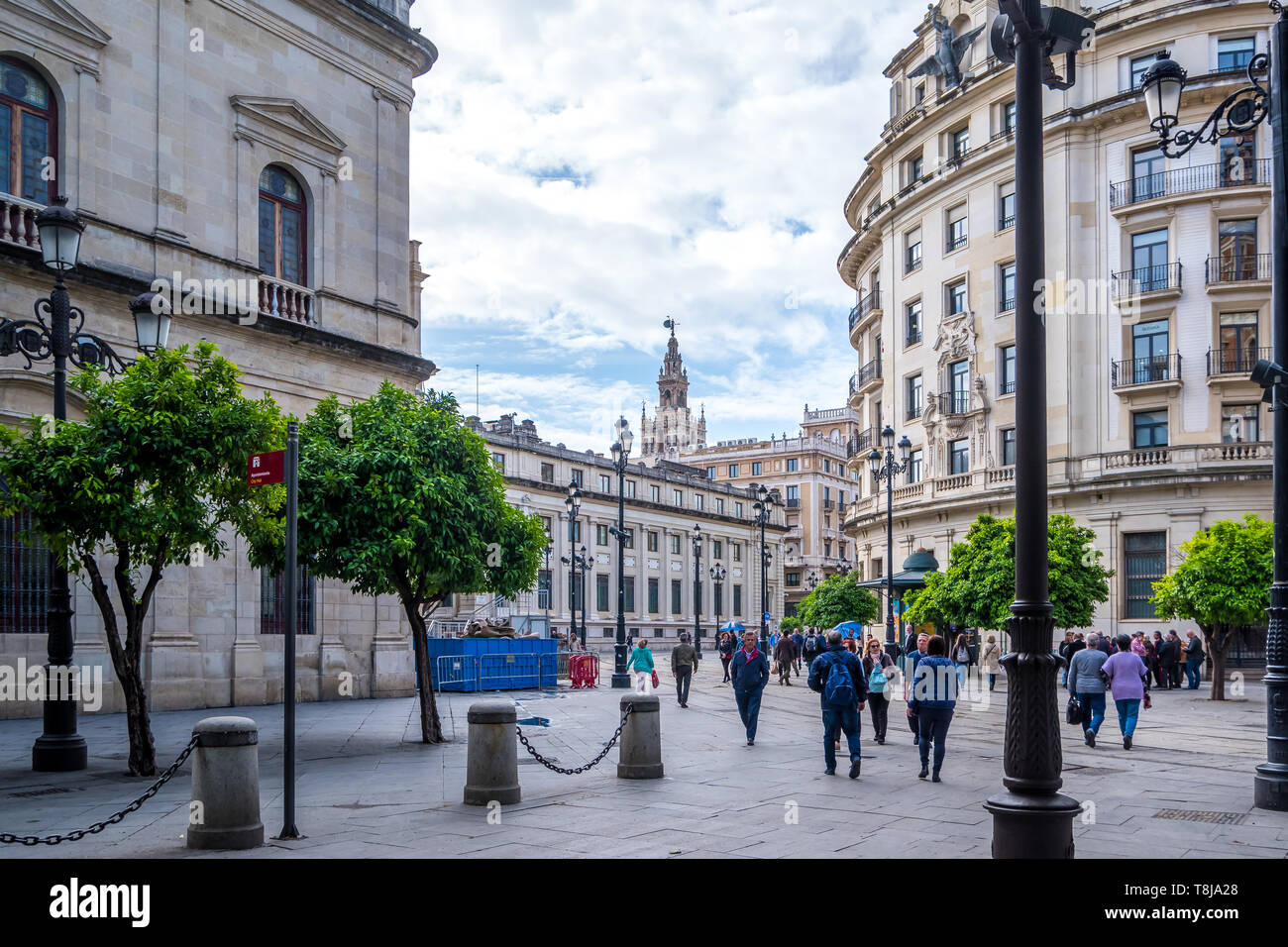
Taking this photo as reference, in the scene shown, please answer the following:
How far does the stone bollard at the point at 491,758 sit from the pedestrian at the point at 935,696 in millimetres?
4861

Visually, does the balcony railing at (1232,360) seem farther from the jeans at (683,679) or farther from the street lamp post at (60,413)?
the street lamp post at (60,413)

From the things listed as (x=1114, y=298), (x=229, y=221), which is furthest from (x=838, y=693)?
(x=1114, y=298)

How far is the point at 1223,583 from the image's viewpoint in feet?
87.6

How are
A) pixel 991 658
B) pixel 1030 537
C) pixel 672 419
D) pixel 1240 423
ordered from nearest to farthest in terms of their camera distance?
pixel 1030 537 → pixel 1240 423 → pixel 991 658 → pixel 672 419

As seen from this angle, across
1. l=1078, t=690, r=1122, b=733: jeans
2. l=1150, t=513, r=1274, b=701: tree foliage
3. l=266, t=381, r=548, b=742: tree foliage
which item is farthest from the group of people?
l=266, t=381, r=548, b=742: tree foliage

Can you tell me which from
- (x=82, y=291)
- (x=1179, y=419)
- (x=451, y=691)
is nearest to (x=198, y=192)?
(x=82, y=291)

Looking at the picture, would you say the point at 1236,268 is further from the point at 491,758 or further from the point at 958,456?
the point at 491,758

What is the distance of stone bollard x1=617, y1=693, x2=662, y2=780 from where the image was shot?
13.0 meters

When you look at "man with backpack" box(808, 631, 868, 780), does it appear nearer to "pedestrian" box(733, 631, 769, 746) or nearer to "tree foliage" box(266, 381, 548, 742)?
"pedestrian" box(733, 631, 769, 746)

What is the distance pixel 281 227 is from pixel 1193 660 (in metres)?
27.1

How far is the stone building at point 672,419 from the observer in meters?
138

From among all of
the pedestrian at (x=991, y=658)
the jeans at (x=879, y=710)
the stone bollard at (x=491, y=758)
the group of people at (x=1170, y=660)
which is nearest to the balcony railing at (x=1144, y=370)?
the group of people at (x=1170, y=660)

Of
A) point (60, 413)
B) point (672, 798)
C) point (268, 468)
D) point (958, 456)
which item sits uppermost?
point (958, 456)

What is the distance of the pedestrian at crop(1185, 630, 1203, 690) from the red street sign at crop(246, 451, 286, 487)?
30.5 m
